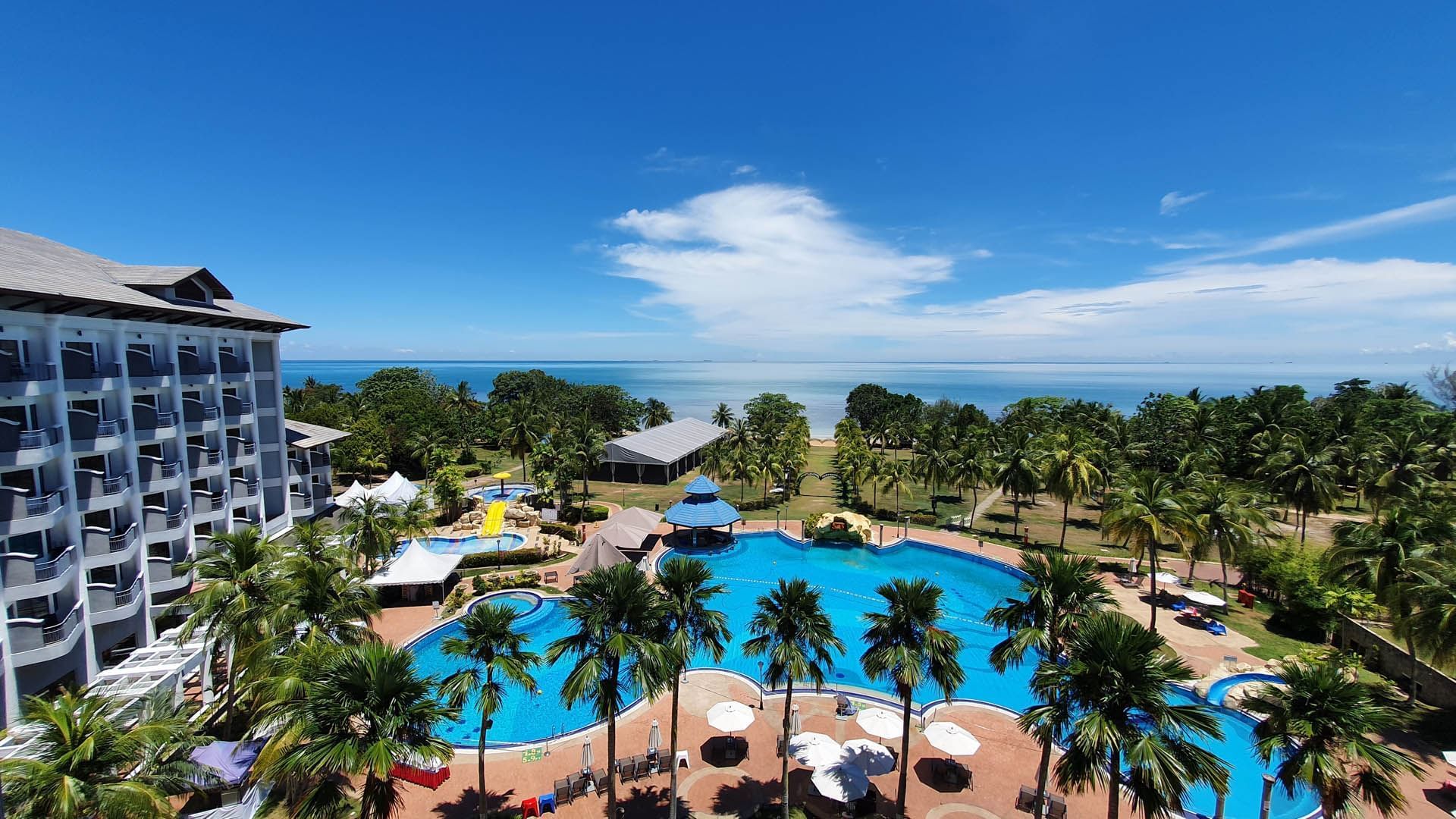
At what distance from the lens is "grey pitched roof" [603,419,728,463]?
57.3 meters

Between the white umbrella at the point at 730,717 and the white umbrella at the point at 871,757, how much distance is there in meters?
3.09

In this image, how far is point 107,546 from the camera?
20.5 meters

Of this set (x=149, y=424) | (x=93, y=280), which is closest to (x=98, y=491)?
(x=149, y=424)

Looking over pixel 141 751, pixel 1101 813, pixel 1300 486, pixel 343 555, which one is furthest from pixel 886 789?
pixel 1300 486

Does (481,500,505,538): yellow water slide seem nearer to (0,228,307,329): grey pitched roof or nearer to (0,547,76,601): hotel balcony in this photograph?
(0,228,307,329): grey pitched roof

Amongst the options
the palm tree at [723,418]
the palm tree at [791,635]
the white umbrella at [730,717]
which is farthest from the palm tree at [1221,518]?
the palm tree at [723,418]

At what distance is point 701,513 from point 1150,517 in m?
24.3

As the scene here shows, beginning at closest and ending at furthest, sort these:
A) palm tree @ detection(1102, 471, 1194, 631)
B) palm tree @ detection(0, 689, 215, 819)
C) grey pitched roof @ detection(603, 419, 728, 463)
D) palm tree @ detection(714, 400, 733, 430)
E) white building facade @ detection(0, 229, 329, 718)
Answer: palm tree @ detection(0, 689, 215, 819) < white building facade @ detection(0, 229, 329, 718) < palm tree @ detection(1102, 471, 1194, 631) < grey pitched roof @ detection(603, 419, 728, 463) < palm tree @ detection(714, 400, 733, 430)

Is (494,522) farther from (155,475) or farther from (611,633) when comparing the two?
(611,633)

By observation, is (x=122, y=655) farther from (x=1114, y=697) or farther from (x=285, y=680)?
(x=1114, y=697)

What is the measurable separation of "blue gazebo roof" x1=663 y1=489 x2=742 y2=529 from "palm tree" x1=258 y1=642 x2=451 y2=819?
26.0m

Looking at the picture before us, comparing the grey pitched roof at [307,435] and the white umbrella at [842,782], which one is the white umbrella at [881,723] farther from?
the grey pitched roof at [307,435]

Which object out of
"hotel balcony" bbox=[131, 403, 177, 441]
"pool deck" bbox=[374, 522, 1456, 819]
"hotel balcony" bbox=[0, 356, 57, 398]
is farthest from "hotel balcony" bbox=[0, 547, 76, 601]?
"pool deck" bbox=[374, 522, 1456, 819]

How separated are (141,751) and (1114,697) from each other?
20.0 m
